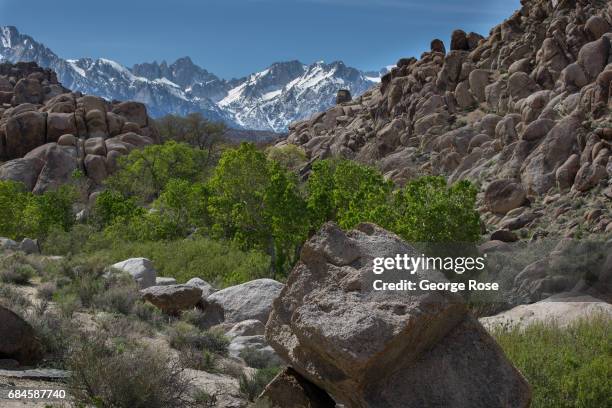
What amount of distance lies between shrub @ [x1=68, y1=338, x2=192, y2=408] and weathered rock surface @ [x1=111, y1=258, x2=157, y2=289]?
9.05m

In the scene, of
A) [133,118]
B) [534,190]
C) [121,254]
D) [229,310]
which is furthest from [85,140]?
[229,310]

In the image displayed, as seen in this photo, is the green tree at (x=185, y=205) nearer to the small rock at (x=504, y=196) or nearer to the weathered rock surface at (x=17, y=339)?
the small rock at (x=504, y=196)

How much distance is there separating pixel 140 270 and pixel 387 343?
12714mm

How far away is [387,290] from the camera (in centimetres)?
622

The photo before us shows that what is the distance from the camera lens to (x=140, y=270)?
17250 millimetres

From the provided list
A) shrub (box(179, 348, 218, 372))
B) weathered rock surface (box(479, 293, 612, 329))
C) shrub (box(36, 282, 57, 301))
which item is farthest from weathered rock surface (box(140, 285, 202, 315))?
weathered rock surface (box(479, 293, 612, 329))

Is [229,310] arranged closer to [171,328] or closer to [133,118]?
[171,328]

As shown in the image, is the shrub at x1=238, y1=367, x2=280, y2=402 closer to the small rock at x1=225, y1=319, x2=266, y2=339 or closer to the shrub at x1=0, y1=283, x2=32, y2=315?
the small rock at x1=225, y1=319, x2=266, y2=339

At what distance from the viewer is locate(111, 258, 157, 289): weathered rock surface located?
16734mm

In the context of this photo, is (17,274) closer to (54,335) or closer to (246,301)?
(246,301)

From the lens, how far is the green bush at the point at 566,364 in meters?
7.23

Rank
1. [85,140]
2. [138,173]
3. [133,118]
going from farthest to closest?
[133,118], [85,140], [138,173]

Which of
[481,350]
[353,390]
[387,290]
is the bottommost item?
[353,390]

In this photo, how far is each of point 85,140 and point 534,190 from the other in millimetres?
41868
